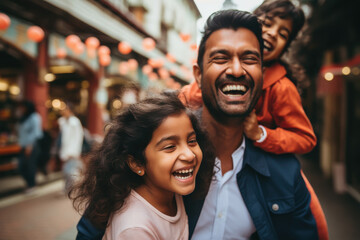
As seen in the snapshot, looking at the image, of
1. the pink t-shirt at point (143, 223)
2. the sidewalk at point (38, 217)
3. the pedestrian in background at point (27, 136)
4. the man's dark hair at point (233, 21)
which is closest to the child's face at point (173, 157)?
the pink t-shirt at point (143, 223)

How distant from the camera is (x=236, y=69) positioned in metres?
1.51

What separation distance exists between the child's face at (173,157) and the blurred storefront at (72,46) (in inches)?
107

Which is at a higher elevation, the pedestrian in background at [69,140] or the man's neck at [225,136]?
the man's neck at [225,136]

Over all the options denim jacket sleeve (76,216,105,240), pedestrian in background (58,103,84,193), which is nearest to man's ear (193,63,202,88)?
denim jacket sleeve (76,216,105,240)

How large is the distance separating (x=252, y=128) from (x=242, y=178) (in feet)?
0.98

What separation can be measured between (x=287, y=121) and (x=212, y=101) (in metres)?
0.50

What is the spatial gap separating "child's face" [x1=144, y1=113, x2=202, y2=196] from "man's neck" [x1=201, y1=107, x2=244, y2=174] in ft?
0.95

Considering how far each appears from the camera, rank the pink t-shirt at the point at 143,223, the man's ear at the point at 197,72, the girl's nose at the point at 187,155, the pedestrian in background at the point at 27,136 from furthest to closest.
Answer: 1. the pedestrian in background at the point at 27,136
2. the man's ear at the point at 197,72
3. the girl's nose at the point at 187,155
4. the pink t-shirt at the point at 143,223

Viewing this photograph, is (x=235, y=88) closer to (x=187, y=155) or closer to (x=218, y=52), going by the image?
(x=218, y=52)

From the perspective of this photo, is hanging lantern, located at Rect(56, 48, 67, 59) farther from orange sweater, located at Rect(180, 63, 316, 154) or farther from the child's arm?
the child's arm

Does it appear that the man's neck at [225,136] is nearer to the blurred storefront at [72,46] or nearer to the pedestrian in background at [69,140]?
the blurred storefront at [72,46]

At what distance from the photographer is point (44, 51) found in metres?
7.43

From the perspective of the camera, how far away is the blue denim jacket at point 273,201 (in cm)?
154

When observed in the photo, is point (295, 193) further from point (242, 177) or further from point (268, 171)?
point (242, 177)
